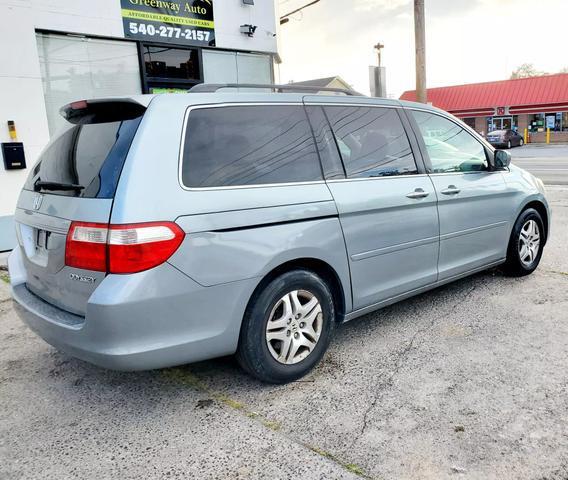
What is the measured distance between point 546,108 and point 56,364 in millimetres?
40945

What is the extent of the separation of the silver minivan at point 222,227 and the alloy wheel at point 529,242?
1.47 metres

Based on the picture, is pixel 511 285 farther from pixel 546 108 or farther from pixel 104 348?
pixel 546 108

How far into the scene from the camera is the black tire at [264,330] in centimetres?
287

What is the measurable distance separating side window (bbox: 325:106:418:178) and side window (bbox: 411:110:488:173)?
0.29m

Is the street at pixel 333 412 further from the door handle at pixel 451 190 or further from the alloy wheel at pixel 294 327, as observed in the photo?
the door handle at pixel 451 190

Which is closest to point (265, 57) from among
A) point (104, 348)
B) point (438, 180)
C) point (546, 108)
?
point (438, 180)

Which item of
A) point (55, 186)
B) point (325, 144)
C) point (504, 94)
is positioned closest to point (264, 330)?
point (325, 144)

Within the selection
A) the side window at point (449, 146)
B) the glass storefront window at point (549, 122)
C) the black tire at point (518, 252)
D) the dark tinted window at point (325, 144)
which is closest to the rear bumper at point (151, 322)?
the dark tinted window at point (325, 144)

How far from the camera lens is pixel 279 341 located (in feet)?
9.95

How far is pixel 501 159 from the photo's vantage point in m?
4.61

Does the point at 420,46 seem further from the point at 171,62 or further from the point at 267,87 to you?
the point at 267,87

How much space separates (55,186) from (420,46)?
1248 centimetres

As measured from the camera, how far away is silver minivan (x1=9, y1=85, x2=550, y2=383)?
2516mm

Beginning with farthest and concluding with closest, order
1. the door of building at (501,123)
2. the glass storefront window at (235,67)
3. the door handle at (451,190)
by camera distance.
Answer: the door of building at (501,123) → the glass storefront window at (235,67) → the door handle at (451,190)
